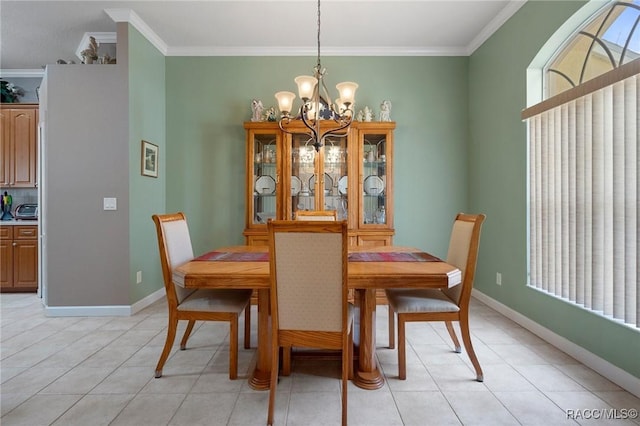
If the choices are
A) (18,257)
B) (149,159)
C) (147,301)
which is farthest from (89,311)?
(18,257)

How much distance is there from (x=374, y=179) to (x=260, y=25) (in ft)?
6.61

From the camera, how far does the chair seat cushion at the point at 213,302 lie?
1812 mm

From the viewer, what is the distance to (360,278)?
1520mm

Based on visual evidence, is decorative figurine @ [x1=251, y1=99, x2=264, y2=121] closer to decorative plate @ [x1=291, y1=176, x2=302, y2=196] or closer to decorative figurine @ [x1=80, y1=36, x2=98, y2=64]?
decorative plate @ [x1=291, y1=176, x2=302, y2=196]

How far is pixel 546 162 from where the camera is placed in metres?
2.38

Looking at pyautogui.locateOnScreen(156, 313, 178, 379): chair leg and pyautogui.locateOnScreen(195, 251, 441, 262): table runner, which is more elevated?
pyautogui.locateOnScreen(195, 251, 441, 262): table runner

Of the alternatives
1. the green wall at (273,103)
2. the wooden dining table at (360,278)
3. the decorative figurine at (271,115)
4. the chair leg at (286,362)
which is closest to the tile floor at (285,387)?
the chair leg at (286,362)

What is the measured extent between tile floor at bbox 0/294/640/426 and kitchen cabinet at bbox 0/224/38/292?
5.63 ft

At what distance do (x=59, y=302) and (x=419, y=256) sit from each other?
10.9 ft

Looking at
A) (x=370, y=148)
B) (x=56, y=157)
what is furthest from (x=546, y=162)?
(x=56, y=157)

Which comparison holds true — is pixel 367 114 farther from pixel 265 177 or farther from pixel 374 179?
pixel 265 177

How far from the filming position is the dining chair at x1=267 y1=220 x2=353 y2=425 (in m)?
1.35

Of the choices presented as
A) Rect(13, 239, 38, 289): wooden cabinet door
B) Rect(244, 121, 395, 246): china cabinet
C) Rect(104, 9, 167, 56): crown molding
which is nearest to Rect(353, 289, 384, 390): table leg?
Rect(244, 121, 395, 246): china cabinet

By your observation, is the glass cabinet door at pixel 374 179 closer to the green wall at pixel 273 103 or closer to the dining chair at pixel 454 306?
the green wall at pixel 273 103
